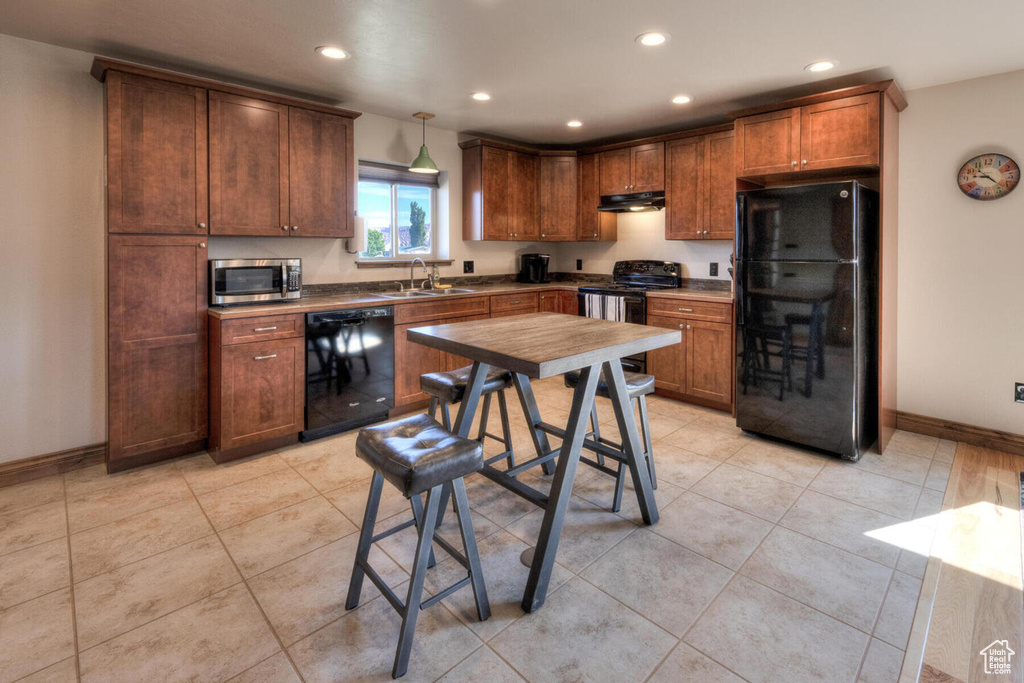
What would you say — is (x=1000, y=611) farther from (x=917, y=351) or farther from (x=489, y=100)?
(x=489, y=100)

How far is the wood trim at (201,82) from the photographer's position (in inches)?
110

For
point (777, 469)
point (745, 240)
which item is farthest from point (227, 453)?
point (745, 240)

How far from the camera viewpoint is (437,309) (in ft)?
13.5

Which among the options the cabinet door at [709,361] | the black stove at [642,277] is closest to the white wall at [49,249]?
the black stove at [642,277]

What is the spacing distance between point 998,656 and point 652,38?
2.93 meters

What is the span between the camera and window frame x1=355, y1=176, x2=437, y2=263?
4402 mm

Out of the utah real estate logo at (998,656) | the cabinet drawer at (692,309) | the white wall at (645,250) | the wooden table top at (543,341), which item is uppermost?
the white wall at (645,250)

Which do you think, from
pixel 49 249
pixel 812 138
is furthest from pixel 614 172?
pixel 49 249

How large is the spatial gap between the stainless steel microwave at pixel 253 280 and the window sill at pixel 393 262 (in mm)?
839

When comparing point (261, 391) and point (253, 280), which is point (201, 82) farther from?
point (261, 391)

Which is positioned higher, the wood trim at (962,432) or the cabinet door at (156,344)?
the cabinet door at (156,344)

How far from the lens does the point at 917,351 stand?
11.9 ft

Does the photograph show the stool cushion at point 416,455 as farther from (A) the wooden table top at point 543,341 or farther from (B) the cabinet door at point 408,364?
(B) the cabinet door at point 408,364

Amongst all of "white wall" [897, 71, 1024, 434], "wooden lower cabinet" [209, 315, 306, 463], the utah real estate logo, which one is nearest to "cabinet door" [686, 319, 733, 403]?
"white wall" [897, 71, 1024, 434]
